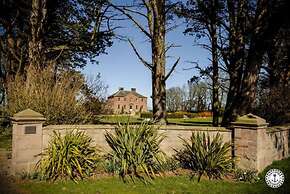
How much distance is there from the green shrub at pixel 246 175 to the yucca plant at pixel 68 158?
3760mm

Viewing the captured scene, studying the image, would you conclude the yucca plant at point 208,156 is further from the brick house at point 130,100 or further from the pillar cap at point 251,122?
the brick house at point 130,100

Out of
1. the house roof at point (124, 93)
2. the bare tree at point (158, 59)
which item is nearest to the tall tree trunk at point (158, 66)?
the bare tree at point (158, 59)

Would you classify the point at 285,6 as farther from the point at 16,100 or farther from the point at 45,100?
the point at 16,100

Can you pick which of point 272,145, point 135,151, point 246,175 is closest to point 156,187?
point 135,151

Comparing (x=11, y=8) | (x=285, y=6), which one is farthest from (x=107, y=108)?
(x=11, y=8)

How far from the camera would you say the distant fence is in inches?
307

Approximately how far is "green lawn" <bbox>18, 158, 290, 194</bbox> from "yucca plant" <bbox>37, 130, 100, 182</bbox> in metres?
0.37

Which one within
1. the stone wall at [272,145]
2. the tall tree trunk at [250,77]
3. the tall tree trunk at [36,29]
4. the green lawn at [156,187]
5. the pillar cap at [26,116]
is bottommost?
the green lawn at [156,187]

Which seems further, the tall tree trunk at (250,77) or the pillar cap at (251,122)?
the tall tree trunk at (250,77)

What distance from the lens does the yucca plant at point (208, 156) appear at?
800 cm

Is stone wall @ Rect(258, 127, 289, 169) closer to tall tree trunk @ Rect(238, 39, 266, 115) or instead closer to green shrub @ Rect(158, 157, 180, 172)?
tall tree trunk @ Rect(238, 39, 266, 115)

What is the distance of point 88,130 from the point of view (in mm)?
8883

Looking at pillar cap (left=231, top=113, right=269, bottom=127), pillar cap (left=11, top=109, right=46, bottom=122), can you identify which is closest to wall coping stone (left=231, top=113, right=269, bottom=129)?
pillar cap (left=231, top=113, right=269, bottom=127)

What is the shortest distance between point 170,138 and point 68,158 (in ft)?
10.4
